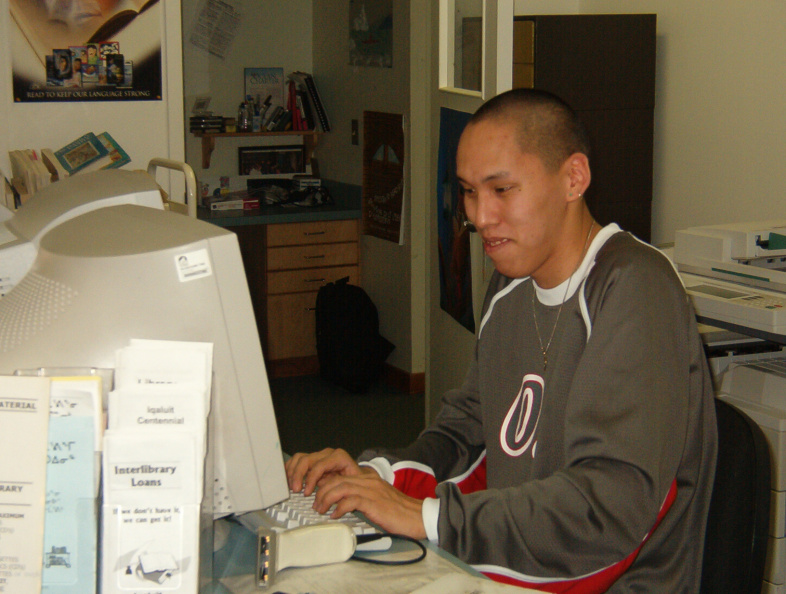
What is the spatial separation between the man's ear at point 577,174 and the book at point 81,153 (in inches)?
80.0

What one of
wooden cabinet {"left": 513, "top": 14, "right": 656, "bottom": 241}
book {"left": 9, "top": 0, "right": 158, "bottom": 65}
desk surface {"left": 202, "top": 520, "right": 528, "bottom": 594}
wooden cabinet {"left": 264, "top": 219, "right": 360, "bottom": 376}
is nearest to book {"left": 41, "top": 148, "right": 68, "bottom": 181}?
book {"left": 9, "top": 0, "right": 158, "bottom": 65}

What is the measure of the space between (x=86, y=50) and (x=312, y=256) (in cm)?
204

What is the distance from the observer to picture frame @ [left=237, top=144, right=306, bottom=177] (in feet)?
17.5

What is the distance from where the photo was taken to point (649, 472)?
1.26 m


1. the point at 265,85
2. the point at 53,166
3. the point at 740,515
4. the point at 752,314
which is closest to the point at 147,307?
the point at 740,515

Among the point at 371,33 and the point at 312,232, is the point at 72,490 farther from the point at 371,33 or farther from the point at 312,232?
the point at 371,33

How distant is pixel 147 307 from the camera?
1007 millimetres

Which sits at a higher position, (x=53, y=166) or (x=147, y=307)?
(x=53, y=166)

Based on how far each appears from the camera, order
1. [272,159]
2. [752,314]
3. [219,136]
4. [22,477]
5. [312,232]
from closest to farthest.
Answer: [22,477], [752,314], [312,232], [219,136], [272,159]

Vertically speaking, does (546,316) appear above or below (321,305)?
above

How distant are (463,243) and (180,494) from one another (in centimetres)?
236

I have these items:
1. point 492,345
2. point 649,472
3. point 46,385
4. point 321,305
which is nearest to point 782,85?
point 492,345

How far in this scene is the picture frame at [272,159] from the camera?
210 inches

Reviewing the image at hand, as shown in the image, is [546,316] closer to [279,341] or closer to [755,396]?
[755,396]
